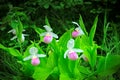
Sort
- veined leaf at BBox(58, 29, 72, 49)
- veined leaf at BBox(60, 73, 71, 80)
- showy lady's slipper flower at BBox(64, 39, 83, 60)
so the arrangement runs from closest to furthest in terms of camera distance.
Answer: showy lady's slipper flower at BBox(64, 39, 83, 60)
veined leaf at BBox(60, 73, 71, 80)
veined leaf at BBox(58, 29, 72, 49)

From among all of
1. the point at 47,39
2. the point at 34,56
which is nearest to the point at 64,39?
the point at 47,39

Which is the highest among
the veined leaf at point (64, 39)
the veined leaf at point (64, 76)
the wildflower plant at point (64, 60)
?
the veined leaf at point (64, 39)

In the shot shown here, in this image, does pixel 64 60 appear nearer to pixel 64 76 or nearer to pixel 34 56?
pixel 64 76

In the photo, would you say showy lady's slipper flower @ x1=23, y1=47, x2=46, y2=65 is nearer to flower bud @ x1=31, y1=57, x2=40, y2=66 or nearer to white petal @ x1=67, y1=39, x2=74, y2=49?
flower bud @ x1=31, y1=57, x2=40, y2=66

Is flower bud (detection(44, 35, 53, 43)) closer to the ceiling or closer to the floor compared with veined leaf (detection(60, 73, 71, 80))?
closer to the ceiling

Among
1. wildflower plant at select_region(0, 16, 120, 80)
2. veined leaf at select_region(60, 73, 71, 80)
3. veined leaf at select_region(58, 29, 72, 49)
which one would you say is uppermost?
veined leaf at select_region(58, 29, 72, 49)

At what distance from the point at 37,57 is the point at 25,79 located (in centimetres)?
46

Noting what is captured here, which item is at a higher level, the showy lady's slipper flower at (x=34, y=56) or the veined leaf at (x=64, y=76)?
the showy lady's slipper flower at (x=34, y=56)

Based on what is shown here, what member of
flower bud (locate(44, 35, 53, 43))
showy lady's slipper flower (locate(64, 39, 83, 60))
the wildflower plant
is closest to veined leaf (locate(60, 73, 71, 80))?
the wildflower plant

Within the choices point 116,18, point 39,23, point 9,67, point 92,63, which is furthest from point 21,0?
point 92,63

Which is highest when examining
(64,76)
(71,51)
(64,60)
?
(71,51)

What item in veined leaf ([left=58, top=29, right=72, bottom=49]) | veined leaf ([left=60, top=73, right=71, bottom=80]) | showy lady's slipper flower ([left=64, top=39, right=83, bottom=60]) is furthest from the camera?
veined leaf ([left=58, top=29, right=72, bottom=49])

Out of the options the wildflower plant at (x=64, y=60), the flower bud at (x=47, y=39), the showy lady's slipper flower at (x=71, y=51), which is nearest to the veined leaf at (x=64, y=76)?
the wildflower plant at (x=64, y=60)

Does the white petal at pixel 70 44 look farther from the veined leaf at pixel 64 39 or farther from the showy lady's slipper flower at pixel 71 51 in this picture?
the veined leaf at pixel 64 39
